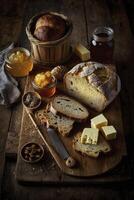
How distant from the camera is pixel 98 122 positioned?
2.01 m

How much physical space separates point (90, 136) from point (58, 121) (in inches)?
8.1

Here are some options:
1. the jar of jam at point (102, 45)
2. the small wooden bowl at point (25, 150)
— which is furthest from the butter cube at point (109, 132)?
the jar of jam at point (102, 45)

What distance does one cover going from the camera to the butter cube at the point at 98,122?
6.60ft

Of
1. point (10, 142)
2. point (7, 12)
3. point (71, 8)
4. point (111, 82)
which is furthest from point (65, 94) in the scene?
point (7, 12)

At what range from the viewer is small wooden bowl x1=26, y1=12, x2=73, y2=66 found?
2.29 meters

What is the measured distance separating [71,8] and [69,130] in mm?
1272

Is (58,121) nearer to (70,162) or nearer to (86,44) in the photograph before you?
(70,162)

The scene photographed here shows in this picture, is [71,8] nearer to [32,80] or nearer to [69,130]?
[32,80]

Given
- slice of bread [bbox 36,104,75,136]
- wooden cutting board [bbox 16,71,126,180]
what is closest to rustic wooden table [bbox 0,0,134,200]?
wooden cutting board [bbox 16,71,126,180]

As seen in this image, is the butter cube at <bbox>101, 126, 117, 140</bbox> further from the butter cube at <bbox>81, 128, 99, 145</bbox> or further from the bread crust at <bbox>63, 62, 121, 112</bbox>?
the bread crust at <bbox>63, 62, 121, 112</bbox>

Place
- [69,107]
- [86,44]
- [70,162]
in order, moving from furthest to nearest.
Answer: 1. [86,44]
2. [69,107]
3. [70,162]

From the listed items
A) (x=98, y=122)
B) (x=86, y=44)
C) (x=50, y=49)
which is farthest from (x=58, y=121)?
(x=86, y=44)

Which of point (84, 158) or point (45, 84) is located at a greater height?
point (45, 84)

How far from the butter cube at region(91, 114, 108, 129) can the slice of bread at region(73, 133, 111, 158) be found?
0.07 m
